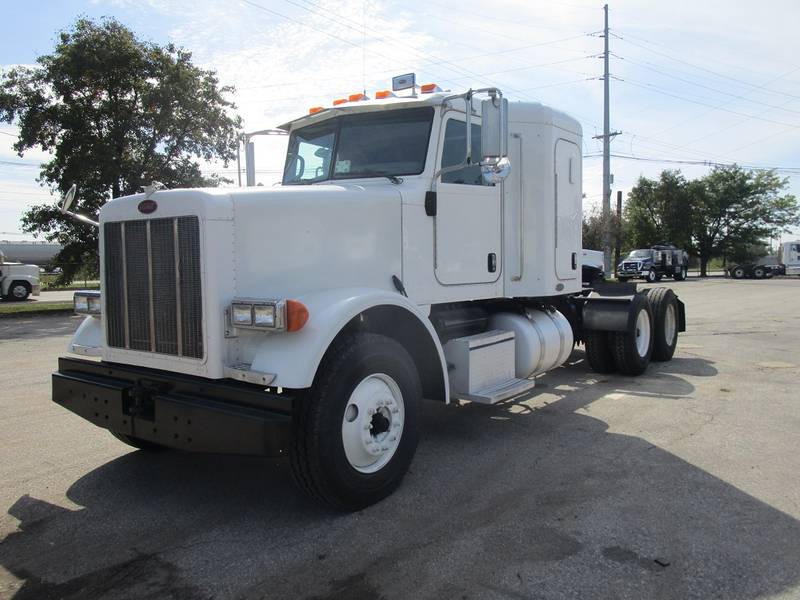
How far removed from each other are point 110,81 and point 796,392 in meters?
18.8

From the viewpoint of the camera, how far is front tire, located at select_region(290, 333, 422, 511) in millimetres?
3576

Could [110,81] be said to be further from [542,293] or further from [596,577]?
[596,577]

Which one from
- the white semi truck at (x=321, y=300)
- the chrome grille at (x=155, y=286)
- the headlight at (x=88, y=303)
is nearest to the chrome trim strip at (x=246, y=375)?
the white semi truck at (x=321, y=300)

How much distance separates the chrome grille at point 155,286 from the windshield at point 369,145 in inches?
72.4

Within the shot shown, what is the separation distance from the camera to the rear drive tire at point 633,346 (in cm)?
808

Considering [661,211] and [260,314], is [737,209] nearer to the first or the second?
[661,211]

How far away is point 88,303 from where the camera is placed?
4.59 metres

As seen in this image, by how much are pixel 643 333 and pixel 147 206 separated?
7.14 metres

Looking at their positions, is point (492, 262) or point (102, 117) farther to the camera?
point (102, 117)

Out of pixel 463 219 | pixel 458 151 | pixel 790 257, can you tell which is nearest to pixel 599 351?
pixel 463 219

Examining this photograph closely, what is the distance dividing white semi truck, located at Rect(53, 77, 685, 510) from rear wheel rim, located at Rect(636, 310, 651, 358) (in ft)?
11.3

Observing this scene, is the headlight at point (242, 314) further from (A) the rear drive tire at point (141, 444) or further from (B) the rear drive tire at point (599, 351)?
(B) the rear drive tire at point (599, 351)

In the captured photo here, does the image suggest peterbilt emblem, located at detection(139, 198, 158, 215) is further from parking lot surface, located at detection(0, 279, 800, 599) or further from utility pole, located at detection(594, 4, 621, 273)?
utility pole, located at detection(594, 4, 621, 273)

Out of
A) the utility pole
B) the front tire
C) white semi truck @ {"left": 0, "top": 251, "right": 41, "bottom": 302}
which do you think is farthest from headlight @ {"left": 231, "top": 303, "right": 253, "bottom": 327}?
the utility pole
